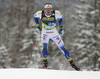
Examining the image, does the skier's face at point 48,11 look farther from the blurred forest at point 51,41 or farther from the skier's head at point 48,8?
the blurred forest at point 51,41

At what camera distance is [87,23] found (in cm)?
2127

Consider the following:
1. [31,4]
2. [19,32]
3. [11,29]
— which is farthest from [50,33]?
[11,29]

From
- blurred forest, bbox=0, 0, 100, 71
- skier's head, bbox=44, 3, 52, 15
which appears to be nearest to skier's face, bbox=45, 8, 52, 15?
skier's head, bbox=44, 3, 52, 15

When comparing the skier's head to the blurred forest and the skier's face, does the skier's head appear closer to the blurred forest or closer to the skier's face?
the skier's face

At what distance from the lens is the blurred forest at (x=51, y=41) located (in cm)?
2045

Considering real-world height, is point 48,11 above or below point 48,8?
below

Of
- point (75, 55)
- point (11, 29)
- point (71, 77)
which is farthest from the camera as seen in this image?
point (11, 29)

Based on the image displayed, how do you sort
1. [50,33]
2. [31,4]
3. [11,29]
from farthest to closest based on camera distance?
[11,29], [31,4], [50,33]

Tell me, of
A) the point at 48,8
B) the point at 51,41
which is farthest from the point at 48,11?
the point at 51,41

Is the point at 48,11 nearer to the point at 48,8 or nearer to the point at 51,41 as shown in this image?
the point at 48,8

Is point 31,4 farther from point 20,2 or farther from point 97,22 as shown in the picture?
point 97,22

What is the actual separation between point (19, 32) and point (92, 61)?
1798cm

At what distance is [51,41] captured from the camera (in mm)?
23516

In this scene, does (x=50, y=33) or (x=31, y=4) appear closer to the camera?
(x=50, y=33)
